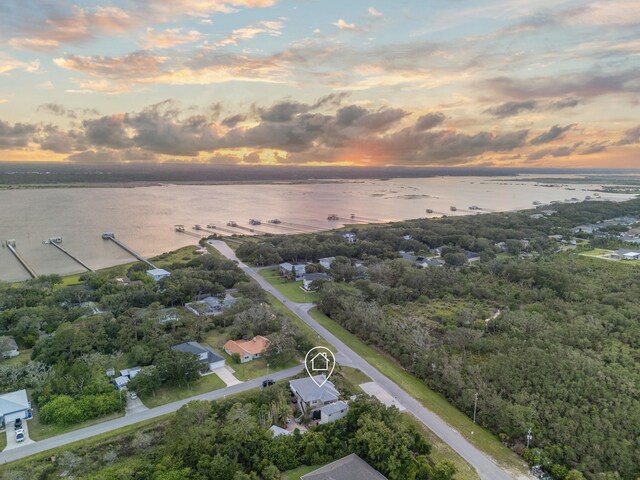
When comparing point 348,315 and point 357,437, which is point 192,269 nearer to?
point 348,315

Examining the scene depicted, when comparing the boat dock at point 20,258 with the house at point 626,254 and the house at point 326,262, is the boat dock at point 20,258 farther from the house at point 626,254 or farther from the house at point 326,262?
the house at point 626,254

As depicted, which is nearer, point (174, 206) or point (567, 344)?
point (567, 344)

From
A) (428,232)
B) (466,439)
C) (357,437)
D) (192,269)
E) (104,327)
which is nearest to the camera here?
(357,437)

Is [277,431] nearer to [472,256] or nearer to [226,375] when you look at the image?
[226,375]

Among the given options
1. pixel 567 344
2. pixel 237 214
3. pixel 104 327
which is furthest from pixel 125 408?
pixel 237 214

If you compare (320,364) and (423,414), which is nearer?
(423,414)

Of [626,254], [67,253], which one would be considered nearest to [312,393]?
[67,253]
